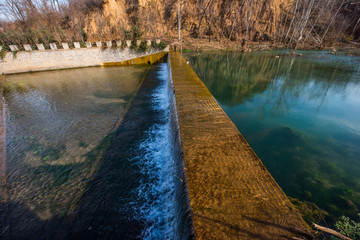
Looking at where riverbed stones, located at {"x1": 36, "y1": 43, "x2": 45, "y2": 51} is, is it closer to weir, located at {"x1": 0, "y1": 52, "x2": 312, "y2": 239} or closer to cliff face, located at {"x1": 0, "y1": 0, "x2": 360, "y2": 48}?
cliff face, located at {"x1": 0, "y1": 0, "x2": 360, "y2": 48}

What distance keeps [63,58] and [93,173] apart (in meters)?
17.2

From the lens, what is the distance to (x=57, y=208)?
3086 mm

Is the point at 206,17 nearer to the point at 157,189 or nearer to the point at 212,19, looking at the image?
the point at 212,19

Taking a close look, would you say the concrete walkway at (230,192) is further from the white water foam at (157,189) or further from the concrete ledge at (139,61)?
the concrete ledge at (139,61)

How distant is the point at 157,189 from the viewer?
10.9ft

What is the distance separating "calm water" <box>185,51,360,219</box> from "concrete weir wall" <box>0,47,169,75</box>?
12.2m

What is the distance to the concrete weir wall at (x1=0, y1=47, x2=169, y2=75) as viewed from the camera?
14391mm

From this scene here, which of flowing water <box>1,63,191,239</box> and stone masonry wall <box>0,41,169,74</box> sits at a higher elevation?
stone masonry wall <box>0,41,169,74</box>

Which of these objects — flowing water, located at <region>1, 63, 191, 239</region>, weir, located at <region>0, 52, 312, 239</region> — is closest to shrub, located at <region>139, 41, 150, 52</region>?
flowing water, located at <region>1, 63, 191, 239</region>

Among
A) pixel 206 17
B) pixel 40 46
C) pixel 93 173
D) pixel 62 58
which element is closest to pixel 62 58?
pixel 62 58

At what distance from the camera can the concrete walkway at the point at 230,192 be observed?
155cm

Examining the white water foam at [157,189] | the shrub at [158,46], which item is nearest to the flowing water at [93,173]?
the white water foam at [157,189]

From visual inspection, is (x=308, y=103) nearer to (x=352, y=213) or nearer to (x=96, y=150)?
(x=352, y=213)

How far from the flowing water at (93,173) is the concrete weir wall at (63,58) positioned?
10.1 meters
